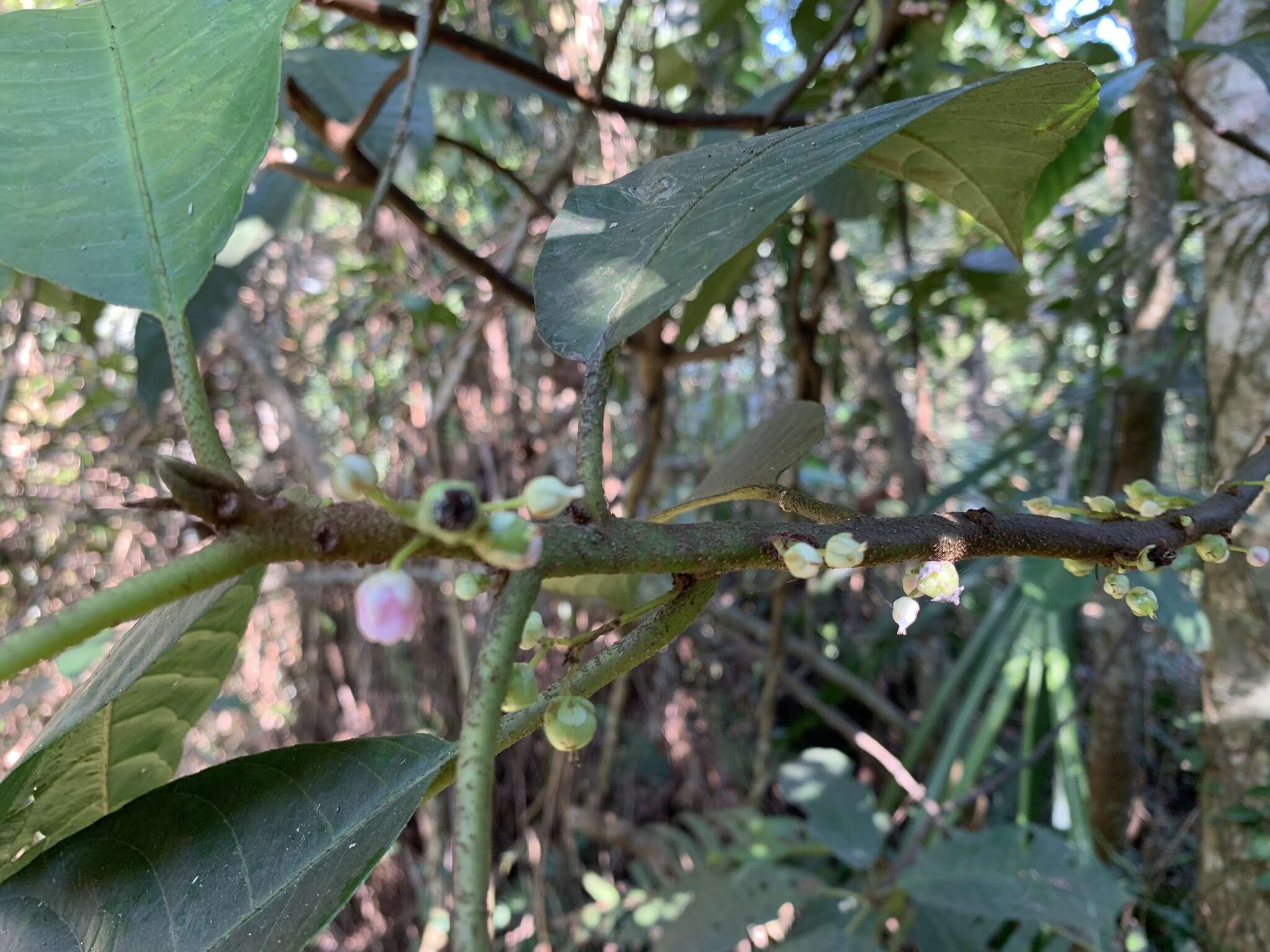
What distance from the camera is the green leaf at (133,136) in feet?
1.43

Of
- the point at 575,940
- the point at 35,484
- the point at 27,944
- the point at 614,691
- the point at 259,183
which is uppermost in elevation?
the point at 259,183

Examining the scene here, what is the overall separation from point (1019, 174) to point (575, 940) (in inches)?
73.9

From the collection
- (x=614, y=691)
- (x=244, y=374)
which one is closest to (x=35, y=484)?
(x=244, y=374)

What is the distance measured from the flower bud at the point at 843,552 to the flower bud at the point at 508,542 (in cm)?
13

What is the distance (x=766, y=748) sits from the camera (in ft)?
7.00

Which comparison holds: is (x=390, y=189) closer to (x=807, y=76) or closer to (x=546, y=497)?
(x=807, y=76)

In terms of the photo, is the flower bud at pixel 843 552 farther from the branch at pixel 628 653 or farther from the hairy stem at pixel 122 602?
the hairy stem at pixel 122 602

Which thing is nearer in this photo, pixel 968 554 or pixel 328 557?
pixel 328 557

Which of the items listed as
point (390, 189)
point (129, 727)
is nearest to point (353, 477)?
point (129, 727)

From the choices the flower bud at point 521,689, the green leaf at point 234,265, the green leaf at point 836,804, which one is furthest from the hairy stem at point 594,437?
the green leaf at point 836,804

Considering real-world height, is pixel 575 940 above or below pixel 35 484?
below

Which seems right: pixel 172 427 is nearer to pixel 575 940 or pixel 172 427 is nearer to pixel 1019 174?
pixel 575 940

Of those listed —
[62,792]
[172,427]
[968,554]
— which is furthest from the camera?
[172,427]

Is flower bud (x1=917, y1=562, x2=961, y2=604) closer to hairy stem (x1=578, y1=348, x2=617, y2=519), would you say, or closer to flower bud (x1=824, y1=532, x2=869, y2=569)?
flower bud (x1=824, y1=532, x2=869, y2=569)
